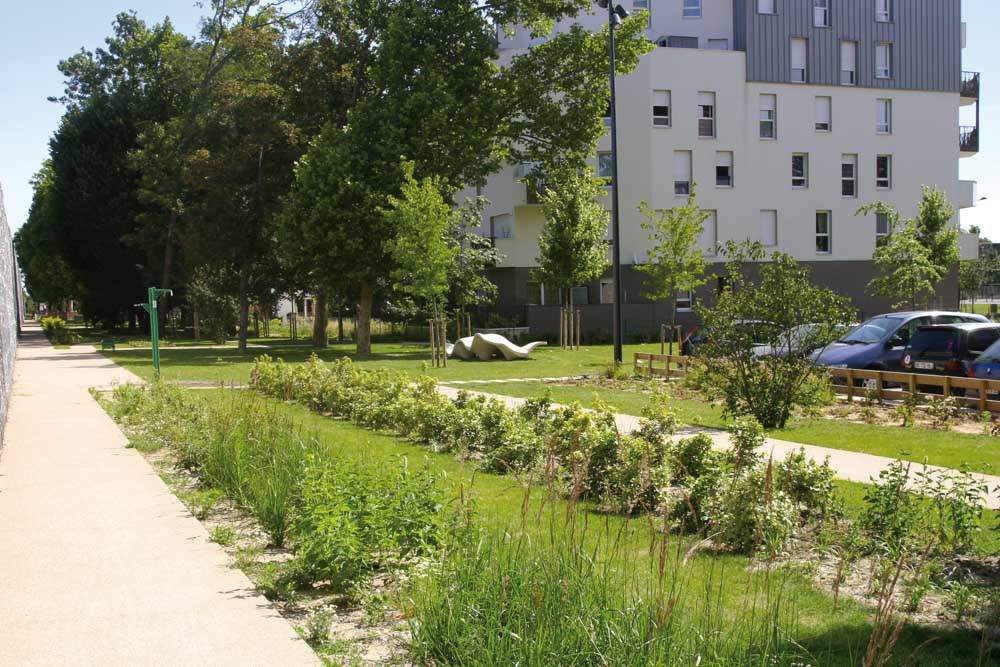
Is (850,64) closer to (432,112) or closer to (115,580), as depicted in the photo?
(432,112)

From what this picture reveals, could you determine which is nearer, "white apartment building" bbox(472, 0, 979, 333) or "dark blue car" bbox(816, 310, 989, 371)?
"dark blue car" bbox(816, 310, 989, 371)

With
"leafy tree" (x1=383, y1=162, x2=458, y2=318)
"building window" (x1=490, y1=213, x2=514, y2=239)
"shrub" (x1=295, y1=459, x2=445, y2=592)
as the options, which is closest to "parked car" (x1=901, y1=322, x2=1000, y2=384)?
"leafy tree" (x1=383, y1=162, x2=458, y2=318)

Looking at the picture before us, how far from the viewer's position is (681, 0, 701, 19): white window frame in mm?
45312

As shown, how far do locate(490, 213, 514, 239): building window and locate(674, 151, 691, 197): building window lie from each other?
8.17 meters

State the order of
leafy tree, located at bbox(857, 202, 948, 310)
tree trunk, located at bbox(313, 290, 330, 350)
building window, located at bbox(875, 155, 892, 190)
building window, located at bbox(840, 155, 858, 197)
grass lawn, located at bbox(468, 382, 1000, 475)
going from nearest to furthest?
grass lawn, located at bbox(468, 382, 1000, 475), leafy tree, located at bbox(857, 202, 948, 310), tree trunk, located at bbox(313, 290, 330, 350), building window, located at bbox(840, 155, 858, 197), building window, located at bbox(875, 155, 892, 190)

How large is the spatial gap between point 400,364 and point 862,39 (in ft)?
103

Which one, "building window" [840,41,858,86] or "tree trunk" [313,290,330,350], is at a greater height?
"building window" [840,41,858,86]

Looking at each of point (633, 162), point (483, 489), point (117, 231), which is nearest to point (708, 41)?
point (633, 162)

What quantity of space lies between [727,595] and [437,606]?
1784mm

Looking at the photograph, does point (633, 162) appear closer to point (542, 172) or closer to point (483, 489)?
point (542, 172)

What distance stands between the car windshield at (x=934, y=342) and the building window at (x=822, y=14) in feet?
105

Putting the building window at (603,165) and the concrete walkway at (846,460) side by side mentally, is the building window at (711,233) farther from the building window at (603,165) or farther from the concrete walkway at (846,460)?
the concrete walkway at (846,460)

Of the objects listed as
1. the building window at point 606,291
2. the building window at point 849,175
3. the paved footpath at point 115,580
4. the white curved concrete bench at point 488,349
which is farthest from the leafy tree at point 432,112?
the paved footpath at point 115,580

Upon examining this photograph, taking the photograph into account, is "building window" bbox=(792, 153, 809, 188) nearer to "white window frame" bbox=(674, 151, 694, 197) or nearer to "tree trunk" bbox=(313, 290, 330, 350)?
"white window frame" bbox=(674, 151, 694, 197)
